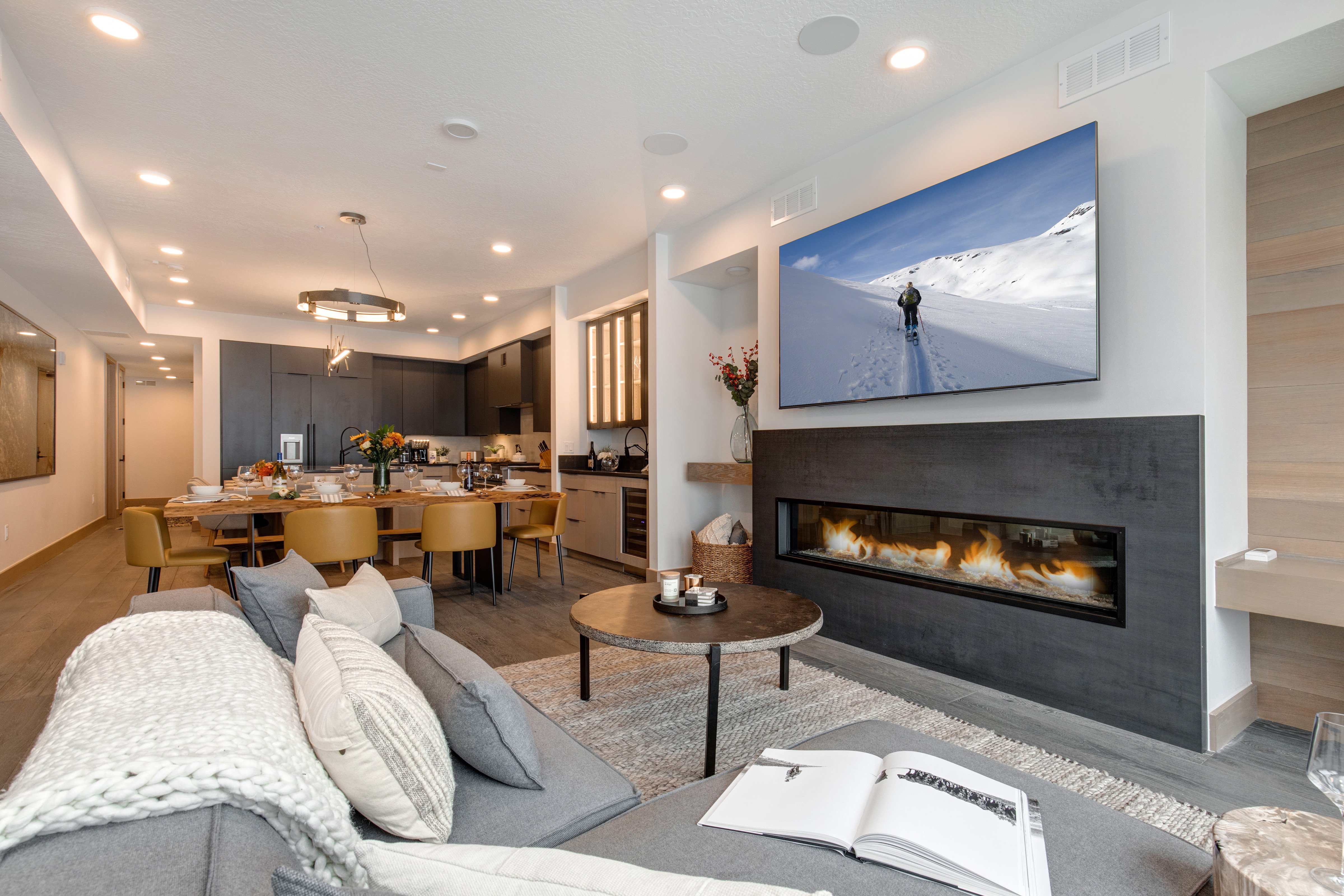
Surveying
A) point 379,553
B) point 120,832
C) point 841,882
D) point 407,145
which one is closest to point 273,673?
point 120,832

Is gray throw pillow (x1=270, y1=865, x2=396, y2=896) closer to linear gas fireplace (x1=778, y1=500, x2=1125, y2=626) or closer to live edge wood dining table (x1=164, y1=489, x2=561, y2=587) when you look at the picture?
linear gas fireplace (x1=778, y1=500, x2=1125, y2=626)

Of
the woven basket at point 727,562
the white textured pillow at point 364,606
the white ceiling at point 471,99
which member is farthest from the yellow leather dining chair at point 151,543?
the woven basket at point 727,562

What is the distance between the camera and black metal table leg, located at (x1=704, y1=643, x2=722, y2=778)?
2.09 metres

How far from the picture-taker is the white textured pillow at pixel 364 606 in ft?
5.84

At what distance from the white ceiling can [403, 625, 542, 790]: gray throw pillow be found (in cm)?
245

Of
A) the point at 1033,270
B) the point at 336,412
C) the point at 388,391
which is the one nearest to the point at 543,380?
the point at 388,391

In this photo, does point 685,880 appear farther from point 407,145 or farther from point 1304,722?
point 407,145

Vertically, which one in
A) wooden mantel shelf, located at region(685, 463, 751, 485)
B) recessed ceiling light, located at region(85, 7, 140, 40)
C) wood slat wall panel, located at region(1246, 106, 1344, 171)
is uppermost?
recessed ceiling light, located at region(85, 7, 140, 40)

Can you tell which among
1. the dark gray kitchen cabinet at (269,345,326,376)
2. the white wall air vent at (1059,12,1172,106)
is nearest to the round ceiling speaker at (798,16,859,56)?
the white wall air vent at (1059,12,1172,106)

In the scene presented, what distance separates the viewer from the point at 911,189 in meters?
3.34

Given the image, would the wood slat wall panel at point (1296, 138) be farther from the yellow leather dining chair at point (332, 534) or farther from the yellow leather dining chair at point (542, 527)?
the yellow leather dining chair at point (332, 534)

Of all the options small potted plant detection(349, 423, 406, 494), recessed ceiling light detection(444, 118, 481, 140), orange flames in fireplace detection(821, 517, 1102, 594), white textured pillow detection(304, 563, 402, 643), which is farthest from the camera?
small potted plant detection(349, 423, 406, 494)

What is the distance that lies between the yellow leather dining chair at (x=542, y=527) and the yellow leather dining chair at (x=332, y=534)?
1.10 meters

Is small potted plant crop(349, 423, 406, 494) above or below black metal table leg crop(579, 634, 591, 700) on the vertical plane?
above
